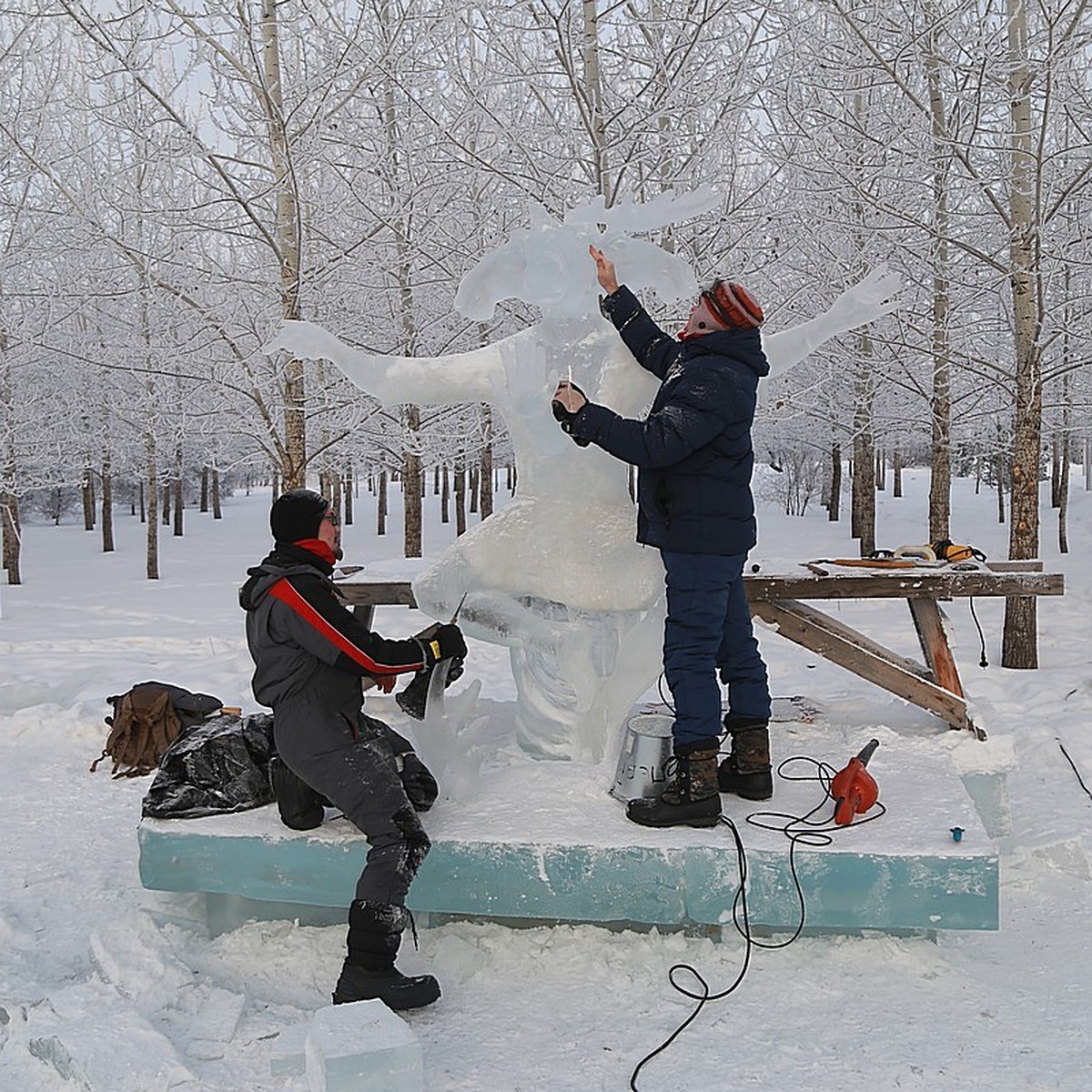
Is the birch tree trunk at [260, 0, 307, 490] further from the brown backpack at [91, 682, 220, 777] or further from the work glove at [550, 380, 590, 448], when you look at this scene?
the work glove at [550, 380, 590, 448]

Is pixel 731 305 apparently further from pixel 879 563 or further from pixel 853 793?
pixel 879 563

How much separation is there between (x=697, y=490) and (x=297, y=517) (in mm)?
1157

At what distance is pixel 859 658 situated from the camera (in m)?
4.49

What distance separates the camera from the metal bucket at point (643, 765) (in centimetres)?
338

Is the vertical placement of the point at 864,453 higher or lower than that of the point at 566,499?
higher

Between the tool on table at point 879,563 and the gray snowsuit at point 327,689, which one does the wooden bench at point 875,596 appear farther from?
the gray snowsuit at point 327,689

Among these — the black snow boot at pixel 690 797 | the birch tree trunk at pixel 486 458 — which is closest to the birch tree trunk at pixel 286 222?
the black snow boot at pixel 690 797

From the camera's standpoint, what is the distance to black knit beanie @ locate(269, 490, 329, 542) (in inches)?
114

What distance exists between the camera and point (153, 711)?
5.20m

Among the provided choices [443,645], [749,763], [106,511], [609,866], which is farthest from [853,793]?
[106,511]

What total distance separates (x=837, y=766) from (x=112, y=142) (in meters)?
11.3

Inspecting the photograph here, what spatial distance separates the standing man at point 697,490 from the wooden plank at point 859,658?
140cm

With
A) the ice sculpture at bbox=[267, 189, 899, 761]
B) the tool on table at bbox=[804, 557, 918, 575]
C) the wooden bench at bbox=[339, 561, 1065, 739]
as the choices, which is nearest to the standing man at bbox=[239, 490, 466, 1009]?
the ice sculpture at bbox=[267, 189, 899, 761]

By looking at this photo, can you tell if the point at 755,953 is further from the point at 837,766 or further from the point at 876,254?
the point at 876,254
